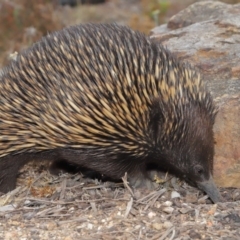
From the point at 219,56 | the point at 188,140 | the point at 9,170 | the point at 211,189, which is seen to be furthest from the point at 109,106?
the point at 219,56

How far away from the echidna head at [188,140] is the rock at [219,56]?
1.09 ft

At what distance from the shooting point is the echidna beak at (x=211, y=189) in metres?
4.55

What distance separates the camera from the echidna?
4.41 metres

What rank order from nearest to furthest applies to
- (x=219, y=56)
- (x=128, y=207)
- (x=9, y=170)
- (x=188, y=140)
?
(x=188, y=140) → (x=128, y=207) → (x=9, y=170) → (x=219, y=56)

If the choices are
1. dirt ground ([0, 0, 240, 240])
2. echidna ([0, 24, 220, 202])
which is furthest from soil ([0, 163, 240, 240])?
echidna ([0, 24, 220, 202])

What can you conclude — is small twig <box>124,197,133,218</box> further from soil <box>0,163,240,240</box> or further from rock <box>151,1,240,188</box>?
rock <box>151,1,240,188</box>

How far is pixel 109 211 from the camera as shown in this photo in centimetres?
455

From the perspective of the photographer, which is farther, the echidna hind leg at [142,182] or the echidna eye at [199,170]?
the echidna hind leg at [142,182]

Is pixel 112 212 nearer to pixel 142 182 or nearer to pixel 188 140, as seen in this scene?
pixel 142 182

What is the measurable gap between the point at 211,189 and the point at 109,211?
686 mm

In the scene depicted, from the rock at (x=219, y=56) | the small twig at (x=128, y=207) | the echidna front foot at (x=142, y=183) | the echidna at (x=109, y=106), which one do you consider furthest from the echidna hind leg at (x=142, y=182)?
the rock at (x=219, y=56)

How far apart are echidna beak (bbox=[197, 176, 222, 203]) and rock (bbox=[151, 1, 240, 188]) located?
0.34 m

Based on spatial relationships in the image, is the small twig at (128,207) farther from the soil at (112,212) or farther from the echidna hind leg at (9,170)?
the echidna hind leg at (9,170)

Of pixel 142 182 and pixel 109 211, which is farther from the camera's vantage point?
pixel 142 182
